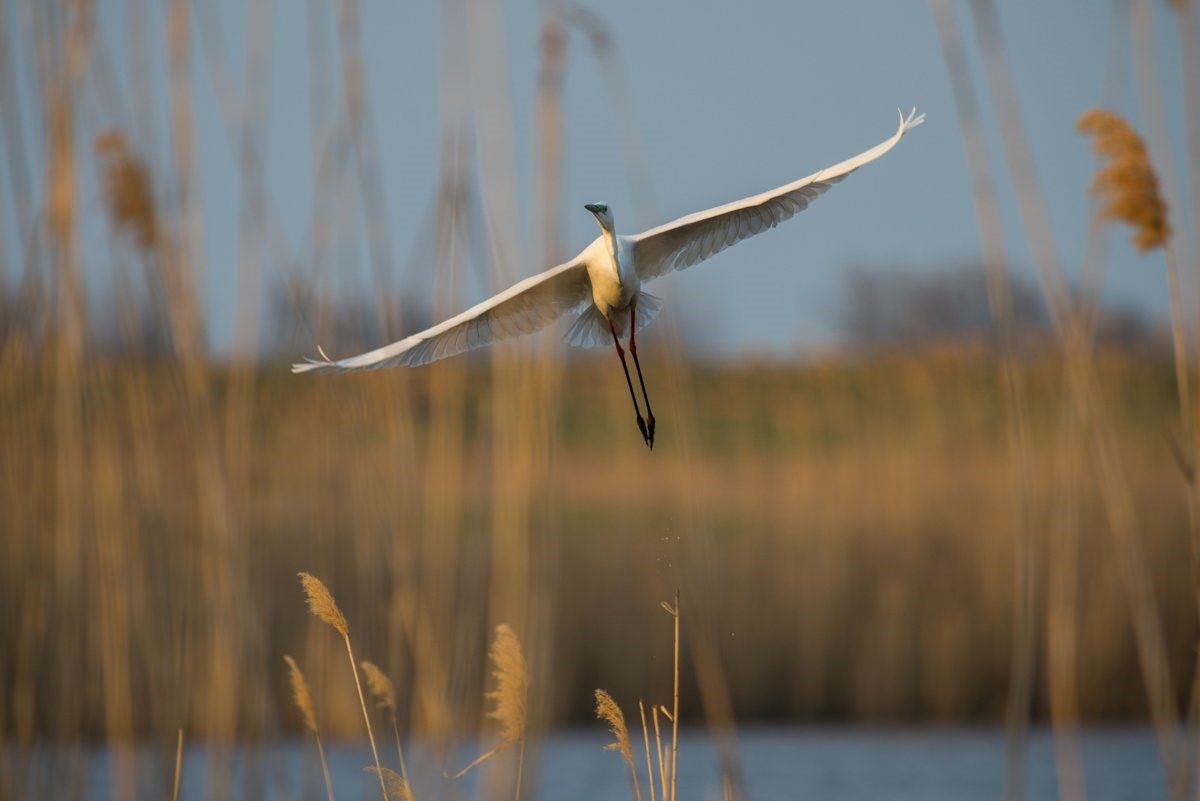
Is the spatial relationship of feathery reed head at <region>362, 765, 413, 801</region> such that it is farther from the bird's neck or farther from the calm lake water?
the calm lake water

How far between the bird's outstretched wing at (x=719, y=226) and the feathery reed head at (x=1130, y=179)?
0.62 meters

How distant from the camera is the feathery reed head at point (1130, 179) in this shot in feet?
10.7

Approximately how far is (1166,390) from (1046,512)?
2483 mm

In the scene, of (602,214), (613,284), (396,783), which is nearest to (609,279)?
(613,284)

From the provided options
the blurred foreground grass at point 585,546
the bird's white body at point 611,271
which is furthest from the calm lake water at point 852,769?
the bird's white body at point 611,271

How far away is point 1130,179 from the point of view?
3.28 m

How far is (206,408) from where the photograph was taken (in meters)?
3.90

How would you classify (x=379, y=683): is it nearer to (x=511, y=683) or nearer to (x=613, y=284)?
(x=511, y=683)

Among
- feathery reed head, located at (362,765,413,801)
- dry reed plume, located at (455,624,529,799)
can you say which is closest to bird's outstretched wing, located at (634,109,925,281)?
dry reed plume, located at (455,624,529,799)

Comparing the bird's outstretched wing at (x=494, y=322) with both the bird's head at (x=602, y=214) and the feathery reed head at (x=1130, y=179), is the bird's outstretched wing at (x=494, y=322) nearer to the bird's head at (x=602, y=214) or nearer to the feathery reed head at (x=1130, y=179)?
the bird's head at (x=602, y=214)

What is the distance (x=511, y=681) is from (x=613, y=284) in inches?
53.6

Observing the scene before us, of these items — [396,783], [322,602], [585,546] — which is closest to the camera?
[322,602]

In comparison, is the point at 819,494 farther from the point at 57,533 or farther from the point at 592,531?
the point at 57,533

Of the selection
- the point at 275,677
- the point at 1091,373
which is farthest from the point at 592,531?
the point at 1091,373
